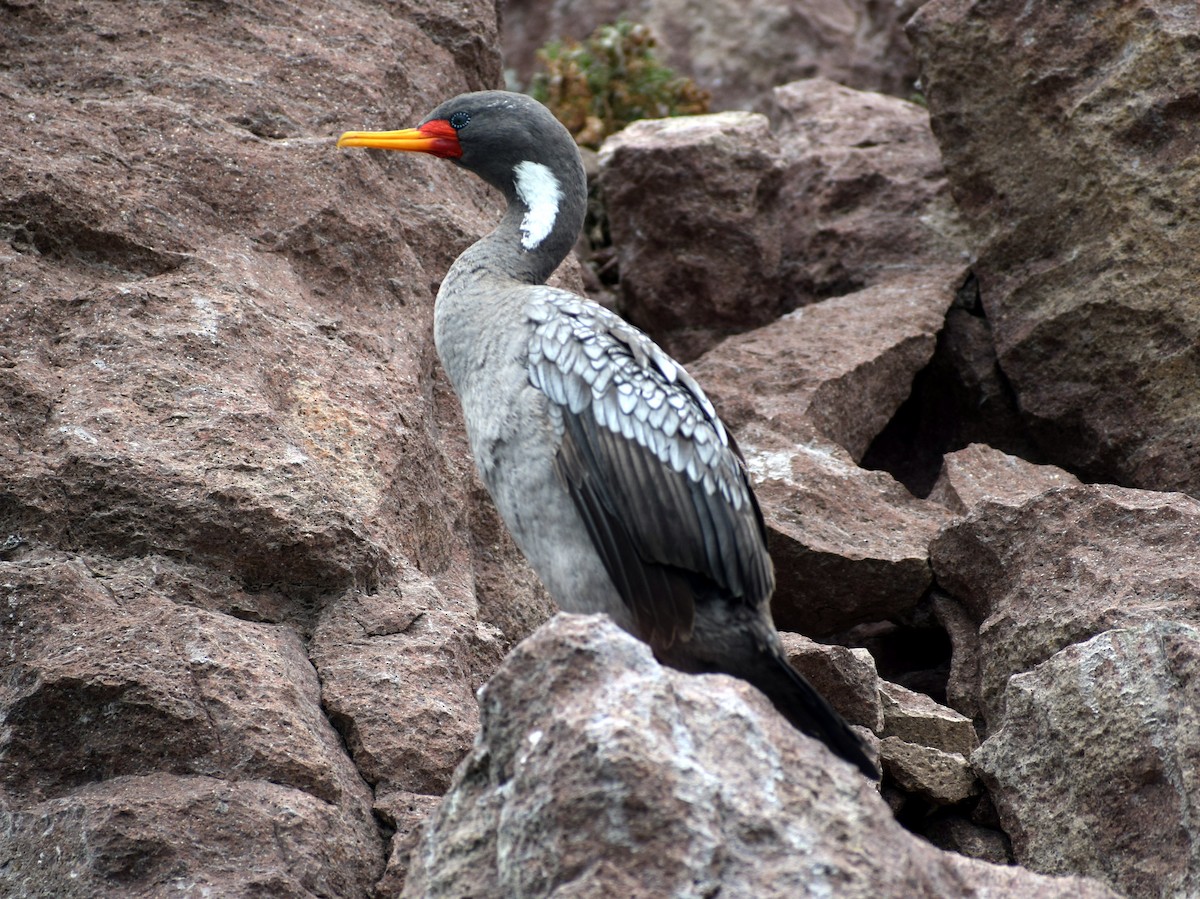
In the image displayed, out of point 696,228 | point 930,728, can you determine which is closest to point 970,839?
point 930,728

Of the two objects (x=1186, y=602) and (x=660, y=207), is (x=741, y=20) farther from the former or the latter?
(x=1186, y=602)

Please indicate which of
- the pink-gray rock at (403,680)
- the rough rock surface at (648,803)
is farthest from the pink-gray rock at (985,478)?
the rough rock surface at (648,803)

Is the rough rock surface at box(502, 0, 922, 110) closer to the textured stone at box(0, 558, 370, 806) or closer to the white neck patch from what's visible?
the white neck patch

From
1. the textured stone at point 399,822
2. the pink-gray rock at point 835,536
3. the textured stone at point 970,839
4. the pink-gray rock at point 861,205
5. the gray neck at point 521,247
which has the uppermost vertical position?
the pink-gray rock at point 861,205

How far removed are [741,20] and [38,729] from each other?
11.6 metres

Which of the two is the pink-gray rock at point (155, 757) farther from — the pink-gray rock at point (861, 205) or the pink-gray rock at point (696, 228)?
the pink-gray rock at point (861, 205)

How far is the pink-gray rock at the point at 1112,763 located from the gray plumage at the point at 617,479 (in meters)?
1.04

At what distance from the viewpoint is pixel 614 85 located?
11703 millimetres

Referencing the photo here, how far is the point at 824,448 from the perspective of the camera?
24.3ft

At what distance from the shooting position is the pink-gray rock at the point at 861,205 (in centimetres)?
909

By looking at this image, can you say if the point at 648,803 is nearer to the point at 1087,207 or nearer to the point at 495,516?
the point at 495,516

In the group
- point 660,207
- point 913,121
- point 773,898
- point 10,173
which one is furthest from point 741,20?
point 773,898

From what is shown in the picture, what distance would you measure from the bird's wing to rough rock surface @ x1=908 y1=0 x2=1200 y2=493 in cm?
315

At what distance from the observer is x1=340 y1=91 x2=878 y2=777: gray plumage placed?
4770 millimetres
